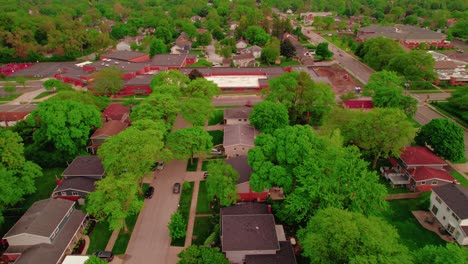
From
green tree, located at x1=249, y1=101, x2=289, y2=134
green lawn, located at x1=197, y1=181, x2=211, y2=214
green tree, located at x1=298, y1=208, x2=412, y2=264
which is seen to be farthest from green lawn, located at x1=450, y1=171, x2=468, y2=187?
green lawn, located at x1=197, y1=181, x2=211, y2=214

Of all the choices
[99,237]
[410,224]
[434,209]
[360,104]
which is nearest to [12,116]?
[99,237]

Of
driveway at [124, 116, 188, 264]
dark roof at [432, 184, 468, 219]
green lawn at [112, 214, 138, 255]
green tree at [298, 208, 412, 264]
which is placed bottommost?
green lawn at [112, 214, 138, 255]

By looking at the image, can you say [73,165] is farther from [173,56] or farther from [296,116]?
[173,56]

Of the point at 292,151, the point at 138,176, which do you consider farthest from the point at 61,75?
the point at 292,151

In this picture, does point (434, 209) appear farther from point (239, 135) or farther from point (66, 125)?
point (66, 125)

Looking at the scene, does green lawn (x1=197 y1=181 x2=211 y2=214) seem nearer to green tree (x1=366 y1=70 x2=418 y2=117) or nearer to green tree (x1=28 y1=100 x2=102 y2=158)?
green tree (x1=28 y1=100 x2=102 y2=158)
